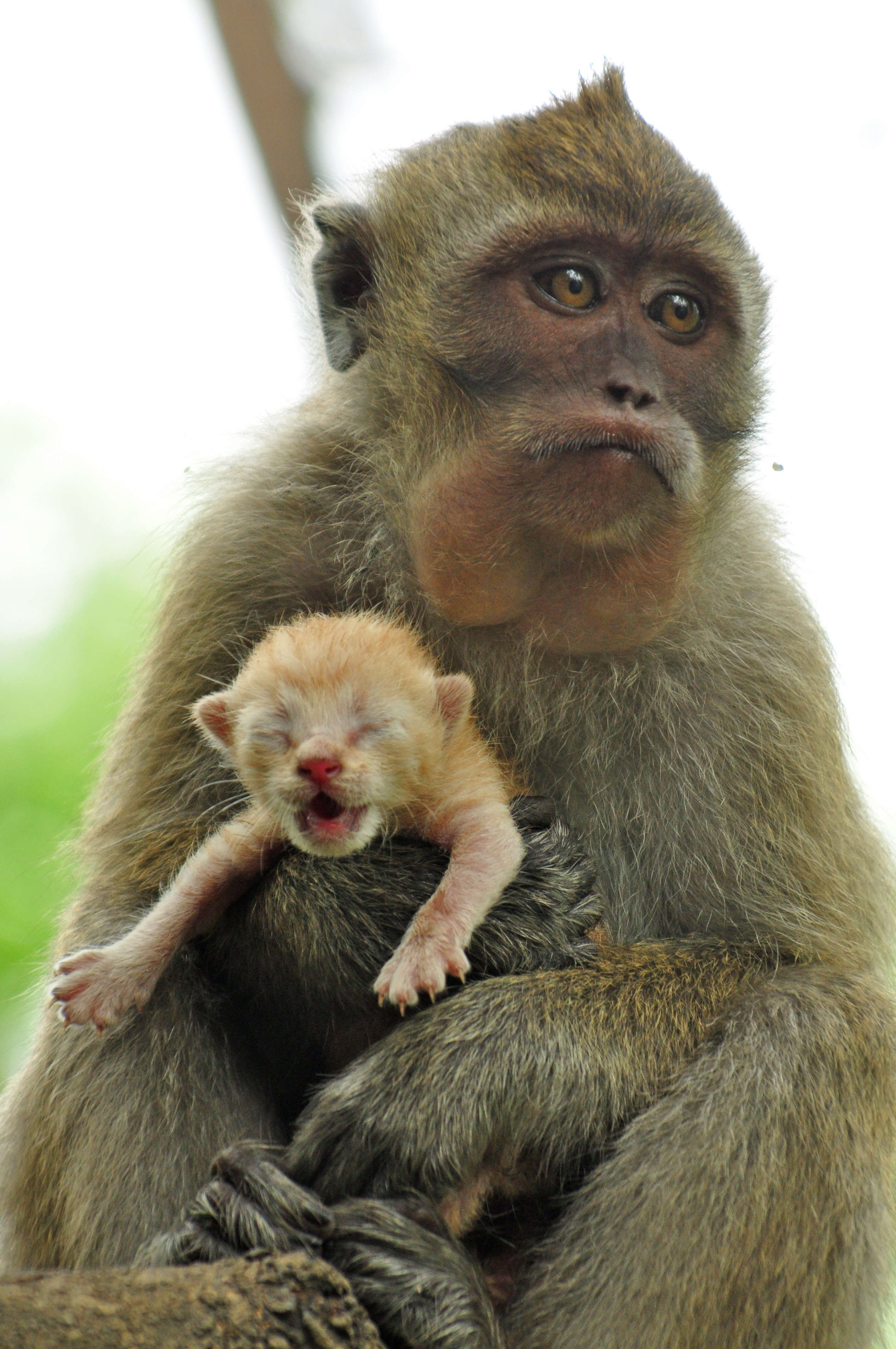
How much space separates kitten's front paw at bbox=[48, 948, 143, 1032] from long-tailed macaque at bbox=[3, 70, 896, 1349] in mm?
367

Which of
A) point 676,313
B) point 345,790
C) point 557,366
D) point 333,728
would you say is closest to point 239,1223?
point 345,790

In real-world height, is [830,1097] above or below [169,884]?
below

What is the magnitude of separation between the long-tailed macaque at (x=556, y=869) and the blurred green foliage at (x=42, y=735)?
3.36 m

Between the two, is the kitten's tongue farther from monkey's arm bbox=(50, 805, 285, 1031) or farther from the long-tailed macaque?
the long-tailed macaque

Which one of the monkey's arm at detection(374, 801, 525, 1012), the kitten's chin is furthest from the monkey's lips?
the monkey's arm at detection(374, 801, 525, 1012)

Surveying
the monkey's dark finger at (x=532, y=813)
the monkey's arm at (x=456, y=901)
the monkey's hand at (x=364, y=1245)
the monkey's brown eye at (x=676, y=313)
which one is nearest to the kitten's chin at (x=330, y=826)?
the monkey's arm at (x=456, y=901)

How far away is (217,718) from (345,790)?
1.80 ft

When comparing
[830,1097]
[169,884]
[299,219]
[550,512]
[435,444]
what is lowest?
[830,1097]

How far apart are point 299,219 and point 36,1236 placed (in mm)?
4321

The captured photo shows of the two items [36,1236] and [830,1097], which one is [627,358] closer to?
[830,1097]

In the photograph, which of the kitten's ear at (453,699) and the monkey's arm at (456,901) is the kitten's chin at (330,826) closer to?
the monkey's arm at (456,901)

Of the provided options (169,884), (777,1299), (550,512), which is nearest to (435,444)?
(550,512)

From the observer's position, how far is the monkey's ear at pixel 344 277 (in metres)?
4.55

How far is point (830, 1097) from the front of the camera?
3625mm
